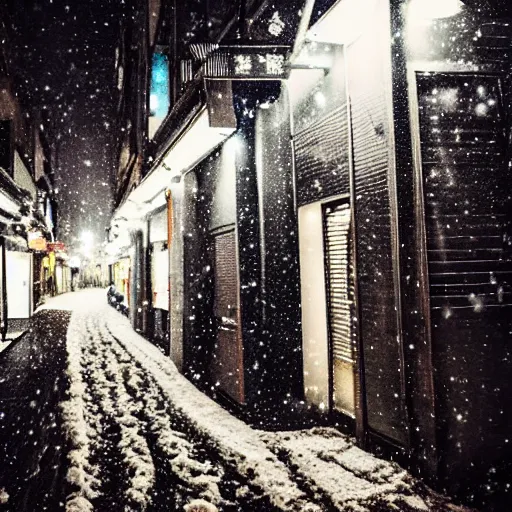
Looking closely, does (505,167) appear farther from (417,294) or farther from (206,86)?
(206,86)

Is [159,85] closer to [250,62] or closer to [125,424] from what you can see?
[250,62]

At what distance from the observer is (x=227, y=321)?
8172mm

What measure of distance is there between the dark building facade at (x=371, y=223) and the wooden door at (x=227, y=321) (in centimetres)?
6

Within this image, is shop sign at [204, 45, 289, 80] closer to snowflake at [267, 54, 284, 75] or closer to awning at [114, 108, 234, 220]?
snowflake at [267, 54, 284, 75]

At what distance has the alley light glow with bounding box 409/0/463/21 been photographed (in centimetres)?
479

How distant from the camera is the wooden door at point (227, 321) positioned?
7.28 meters

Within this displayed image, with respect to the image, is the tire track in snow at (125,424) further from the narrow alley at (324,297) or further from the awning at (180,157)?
the awning at (180,157)

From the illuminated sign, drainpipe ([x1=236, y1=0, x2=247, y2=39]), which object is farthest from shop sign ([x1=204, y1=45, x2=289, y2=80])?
the illuminated sign

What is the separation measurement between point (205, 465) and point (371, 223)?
385 cm

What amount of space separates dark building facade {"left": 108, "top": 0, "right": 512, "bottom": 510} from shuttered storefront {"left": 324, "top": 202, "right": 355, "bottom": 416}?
0.03 meters

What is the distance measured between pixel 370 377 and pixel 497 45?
455cm

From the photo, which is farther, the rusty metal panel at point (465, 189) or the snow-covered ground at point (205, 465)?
the rusty metal panel at point (465, 189)

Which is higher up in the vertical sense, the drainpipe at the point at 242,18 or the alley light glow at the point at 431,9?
the drainpipe at the point at 242,18

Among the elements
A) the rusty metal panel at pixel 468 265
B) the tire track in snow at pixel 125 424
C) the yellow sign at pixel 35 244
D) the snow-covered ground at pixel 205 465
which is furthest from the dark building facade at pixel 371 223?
the yellow sign at pixel 35 244
